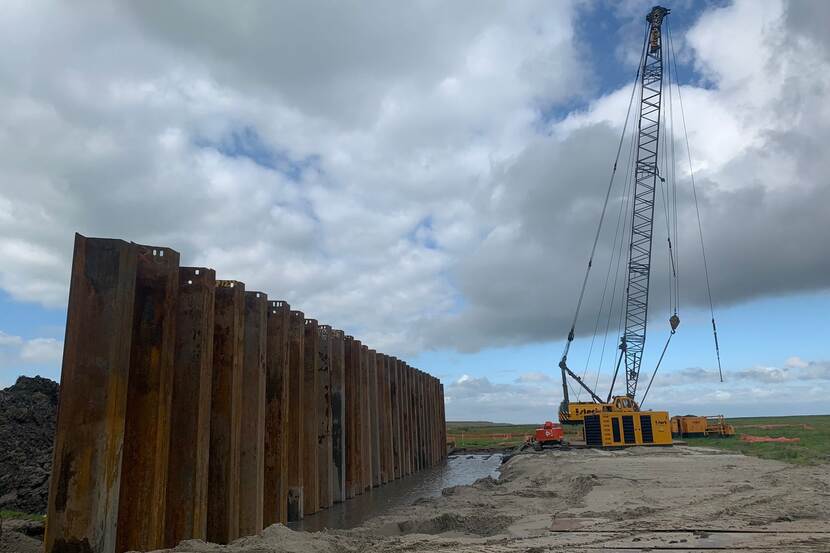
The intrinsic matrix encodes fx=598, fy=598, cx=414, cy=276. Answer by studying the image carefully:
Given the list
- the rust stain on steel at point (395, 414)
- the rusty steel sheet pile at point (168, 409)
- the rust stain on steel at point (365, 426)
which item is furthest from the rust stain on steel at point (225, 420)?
the rust stain on steel at point (395, 414)

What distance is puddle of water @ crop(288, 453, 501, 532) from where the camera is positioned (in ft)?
38.9

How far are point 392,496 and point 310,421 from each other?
4386mm

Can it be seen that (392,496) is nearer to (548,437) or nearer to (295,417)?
(295,417)

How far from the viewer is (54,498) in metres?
6.65

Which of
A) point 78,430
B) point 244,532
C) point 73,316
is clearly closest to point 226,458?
point 244,532

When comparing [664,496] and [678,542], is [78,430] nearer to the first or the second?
[678,542]

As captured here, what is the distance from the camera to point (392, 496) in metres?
16.3

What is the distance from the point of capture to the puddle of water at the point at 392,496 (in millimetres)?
11859

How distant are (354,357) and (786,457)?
16.4m

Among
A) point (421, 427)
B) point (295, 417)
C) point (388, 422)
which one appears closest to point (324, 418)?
point (295, 417)

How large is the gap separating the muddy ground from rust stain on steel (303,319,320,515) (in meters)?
2.19

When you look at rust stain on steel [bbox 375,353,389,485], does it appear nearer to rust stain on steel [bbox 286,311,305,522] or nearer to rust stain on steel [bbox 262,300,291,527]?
rust stain on steel [bbox 286,311,305,522]

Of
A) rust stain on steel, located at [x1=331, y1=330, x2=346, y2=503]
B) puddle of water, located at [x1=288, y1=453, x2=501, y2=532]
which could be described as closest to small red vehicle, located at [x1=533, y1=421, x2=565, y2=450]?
puddle of water, located at [x1=288, y1=453, x2=501, y2=532]

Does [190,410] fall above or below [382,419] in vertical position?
above
